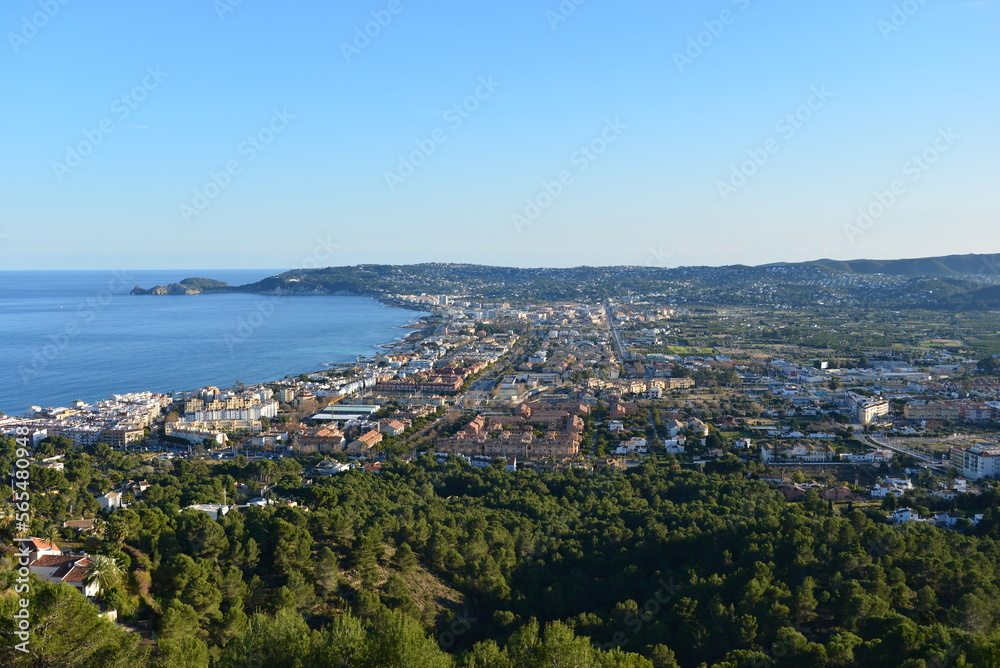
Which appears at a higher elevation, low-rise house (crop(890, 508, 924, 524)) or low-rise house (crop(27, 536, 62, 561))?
low-rise house (crop(27, 536, 62, 561))

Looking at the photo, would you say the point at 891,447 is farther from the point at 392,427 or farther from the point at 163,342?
the point at 163,342

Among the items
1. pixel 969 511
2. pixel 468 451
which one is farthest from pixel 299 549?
pixel 969 511

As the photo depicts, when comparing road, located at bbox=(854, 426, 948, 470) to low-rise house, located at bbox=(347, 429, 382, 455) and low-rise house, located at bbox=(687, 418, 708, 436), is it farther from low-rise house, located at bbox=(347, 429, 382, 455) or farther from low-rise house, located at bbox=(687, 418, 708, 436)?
low-rise house, located at bbox=(347, 429, 382, 455)

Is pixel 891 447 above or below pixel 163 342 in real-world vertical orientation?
below

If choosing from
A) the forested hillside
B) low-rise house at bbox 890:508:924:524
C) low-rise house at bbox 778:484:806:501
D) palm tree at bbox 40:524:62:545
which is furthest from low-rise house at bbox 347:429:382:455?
low-rise house at bbox 890:508:924:524

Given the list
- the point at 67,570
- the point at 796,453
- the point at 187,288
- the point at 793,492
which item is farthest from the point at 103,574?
the point at 187,288

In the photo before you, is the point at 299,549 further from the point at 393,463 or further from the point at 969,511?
the point at 969,511

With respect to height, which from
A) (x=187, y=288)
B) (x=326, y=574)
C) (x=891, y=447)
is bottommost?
(x=891, y=447)
